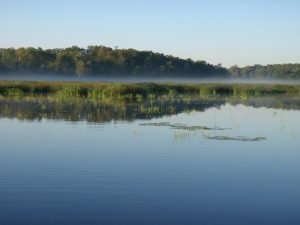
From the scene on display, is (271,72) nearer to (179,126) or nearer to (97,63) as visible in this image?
(97,63)

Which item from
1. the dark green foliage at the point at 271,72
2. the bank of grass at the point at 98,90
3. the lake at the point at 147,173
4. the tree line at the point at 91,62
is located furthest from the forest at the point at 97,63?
the lake at the point at 147,173

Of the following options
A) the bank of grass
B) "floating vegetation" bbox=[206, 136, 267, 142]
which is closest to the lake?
"floating vegetation" bbox=[206, 136, 267, 142]

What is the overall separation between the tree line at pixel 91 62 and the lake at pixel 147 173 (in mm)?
82195

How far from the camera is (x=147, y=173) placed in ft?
44.9

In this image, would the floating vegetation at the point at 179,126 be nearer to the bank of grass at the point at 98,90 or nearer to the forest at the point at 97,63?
the bank of grass at the point at 98,90

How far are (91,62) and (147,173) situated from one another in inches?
3909

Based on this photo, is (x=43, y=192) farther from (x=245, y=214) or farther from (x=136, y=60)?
(x=136, y=60)

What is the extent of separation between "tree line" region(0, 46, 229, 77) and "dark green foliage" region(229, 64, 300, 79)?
34957 mm

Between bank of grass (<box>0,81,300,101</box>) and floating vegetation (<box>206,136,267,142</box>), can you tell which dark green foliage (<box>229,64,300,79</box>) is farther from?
floating vegetation (<box>206,136,267,142</box>)

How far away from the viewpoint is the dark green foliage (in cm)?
15500

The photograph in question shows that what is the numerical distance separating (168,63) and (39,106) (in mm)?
100308

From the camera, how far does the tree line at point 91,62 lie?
344 feet

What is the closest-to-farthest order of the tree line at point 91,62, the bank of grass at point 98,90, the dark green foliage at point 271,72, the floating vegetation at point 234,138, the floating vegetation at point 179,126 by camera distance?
the floating vegetation at point 234,138, the floating vegetation at point 179,126, the bank of grass at point 98,90, the tree line at point 91,62, the dark green foliage at point 271,72

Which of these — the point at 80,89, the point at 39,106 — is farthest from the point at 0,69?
the point at 39,106
